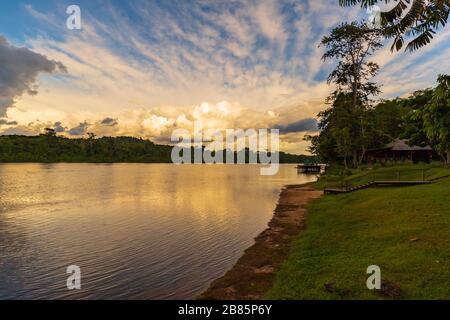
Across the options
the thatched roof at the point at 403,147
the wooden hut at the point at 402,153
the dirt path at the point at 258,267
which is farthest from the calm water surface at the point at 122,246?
the wooden hut at the point at 402,153

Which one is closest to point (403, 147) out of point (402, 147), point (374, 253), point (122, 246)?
point (402, 147)

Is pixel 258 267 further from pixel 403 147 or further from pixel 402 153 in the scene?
pixel 402 153

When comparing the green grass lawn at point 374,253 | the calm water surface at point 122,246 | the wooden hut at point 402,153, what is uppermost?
the wooden hut at point 402,153

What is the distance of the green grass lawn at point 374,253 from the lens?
945 cm

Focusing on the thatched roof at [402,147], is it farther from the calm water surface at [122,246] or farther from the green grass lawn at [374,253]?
the green grass lawn at [374,253]

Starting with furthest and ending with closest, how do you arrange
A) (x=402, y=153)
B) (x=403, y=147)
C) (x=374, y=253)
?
(x=402, y=153) < (x=403, y=147) < (x=374, y=253)

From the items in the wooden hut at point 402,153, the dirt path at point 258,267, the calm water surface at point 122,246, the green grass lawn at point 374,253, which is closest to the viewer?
the green grass lawn at point 374,253

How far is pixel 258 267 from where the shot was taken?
13727mm

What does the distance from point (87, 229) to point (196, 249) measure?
32.4 feet

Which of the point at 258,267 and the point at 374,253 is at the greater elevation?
the point at 374,253

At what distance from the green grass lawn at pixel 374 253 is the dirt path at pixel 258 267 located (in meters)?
0.59

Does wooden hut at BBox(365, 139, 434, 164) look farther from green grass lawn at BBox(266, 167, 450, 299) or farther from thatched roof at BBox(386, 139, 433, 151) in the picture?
green grass lawn at BBox(266, 167, 450, 299)

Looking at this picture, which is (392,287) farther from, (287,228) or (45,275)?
(45,275)

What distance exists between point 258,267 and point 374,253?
4.77 metres
